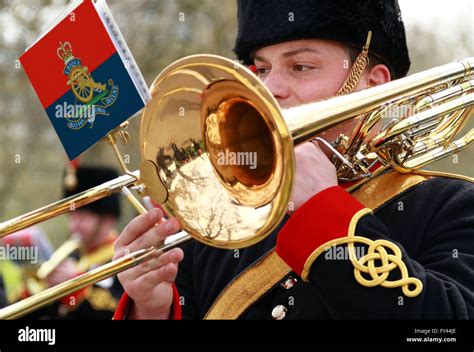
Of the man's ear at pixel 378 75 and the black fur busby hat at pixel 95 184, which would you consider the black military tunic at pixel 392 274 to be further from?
the black fur busby hat at pixel 95 184

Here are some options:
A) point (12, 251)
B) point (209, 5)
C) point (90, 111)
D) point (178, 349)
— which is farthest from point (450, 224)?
point (209, 5)

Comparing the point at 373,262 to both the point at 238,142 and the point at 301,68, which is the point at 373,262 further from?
the point at 301,68

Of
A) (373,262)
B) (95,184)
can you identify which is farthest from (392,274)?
(95,184)

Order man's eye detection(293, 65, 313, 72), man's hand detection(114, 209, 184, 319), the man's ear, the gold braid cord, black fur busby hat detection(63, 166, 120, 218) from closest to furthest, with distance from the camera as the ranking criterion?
the gold braid cord < man's hand detection(114, 209, 184, 319) < man's eye detection(293, 65, 313, 72) < the man's ear < black fur busby hat detection(63, 166, 120, 218)

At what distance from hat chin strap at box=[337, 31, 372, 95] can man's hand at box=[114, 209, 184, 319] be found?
0.69 metres

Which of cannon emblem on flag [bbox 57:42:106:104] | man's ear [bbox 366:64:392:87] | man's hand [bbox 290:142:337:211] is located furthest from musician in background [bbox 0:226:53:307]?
man's hand [bbox 290:142:337:211]

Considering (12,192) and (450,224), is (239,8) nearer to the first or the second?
(450,224)

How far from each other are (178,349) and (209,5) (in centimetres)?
1088

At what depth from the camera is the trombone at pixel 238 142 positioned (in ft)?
8.21

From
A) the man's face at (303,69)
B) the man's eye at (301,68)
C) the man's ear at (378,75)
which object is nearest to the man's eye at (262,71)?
the man's face at (303,69)

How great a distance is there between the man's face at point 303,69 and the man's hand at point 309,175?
233 mm

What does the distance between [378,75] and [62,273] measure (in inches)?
156

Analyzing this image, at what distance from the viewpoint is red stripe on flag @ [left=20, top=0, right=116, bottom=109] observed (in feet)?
8.39

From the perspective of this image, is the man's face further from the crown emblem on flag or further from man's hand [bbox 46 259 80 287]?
man's hand [bbox 46 259 80 287]
